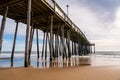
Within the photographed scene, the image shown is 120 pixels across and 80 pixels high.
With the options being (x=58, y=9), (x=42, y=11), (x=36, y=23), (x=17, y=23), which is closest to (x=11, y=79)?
(x=42, y=11)

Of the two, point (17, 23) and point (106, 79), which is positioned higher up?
point (17, 23)

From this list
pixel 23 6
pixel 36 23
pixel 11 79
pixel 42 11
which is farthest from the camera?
pixel 36 23

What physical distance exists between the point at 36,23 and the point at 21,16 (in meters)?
3.85

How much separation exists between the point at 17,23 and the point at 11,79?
52.4ft

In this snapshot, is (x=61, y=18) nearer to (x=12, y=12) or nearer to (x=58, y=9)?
(x=58, y=9)

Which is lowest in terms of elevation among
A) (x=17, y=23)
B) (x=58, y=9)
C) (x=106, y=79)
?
(x=106, y=79)

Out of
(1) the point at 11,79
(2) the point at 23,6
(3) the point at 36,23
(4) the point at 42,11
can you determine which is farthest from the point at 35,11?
(1) the point at 11,79

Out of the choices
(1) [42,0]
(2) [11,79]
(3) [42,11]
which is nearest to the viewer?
(2) [11,79]

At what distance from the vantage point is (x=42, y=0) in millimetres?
14156

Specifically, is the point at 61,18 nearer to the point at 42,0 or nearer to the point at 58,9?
the point at 58,9

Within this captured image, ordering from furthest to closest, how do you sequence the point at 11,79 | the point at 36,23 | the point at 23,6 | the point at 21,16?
the point at 36,23 → the point at 21,16 → the point at 23,6 → the point at 11,79

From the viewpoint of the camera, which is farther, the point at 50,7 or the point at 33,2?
the point at 50,7

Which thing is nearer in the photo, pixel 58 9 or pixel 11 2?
pixel 11 2

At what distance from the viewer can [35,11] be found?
58.5 ft
